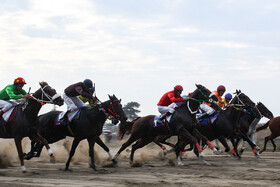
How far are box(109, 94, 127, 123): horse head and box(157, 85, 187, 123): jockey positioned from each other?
189cm

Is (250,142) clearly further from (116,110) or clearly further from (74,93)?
(74,93)

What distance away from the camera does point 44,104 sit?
10992 mm

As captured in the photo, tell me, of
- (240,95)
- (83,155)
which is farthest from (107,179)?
(240,95)

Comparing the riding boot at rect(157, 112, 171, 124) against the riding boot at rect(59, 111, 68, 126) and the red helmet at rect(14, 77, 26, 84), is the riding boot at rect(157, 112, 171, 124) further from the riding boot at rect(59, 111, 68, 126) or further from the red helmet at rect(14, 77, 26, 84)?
the red helmet at rect(14, 77, 26, 84)

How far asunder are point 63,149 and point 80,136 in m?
4.84

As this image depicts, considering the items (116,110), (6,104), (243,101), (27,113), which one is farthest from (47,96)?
(243,101)

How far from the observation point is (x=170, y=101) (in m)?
13.3

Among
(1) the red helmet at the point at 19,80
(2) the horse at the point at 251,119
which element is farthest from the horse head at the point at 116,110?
(2) the horse at the point at 251,119

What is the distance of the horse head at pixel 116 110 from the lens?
11430 millimetres

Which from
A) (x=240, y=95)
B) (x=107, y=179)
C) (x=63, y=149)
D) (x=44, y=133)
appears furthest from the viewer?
(x=63, y=149)

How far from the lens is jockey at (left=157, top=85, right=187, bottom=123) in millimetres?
12727

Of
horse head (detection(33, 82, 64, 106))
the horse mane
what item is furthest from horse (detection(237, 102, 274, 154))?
the horse mane

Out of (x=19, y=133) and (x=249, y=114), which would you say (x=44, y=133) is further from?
(x=249, y=114)

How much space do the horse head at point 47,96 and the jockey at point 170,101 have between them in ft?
11.2
